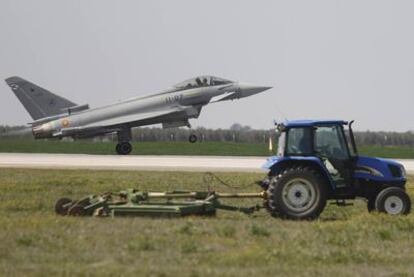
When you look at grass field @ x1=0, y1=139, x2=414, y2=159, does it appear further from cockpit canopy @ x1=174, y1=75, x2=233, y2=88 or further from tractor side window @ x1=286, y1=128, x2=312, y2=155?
tractor side window @ x1=286, y1=128, x2=312, y2=155

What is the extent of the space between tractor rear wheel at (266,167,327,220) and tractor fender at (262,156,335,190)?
0.17 metres

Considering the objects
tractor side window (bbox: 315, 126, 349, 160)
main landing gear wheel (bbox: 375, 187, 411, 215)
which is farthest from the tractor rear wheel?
main landing gear wheel (bbox: 375, 187, 411, 215)

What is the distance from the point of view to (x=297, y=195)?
14.7 metres

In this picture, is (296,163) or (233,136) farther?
(233,136)

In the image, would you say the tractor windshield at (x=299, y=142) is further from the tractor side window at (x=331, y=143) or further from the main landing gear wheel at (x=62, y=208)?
the main landing gear wheel at (x=62, y=208)

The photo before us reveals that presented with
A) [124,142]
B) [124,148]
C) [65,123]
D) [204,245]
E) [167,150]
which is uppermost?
[65,123]

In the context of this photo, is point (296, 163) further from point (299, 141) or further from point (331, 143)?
point (331, 143)

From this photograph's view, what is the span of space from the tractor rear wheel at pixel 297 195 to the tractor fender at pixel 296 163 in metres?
0.17

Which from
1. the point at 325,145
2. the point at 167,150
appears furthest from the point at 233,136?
the point at 325,145

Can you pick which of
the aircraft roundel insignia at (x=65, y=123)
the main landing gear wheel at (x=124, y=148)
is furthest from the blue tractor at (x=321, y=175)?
the aircraft roundel insignia at (x=65, y=123)

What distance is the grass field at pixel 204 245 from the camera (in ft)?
30.9

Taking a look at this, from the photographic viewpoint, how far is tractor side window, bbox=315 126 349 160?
49.7 ft

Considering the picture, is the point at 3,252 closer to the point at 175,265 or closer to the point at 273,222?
the point at 175,265

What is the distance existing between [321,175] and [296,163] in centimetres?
53
